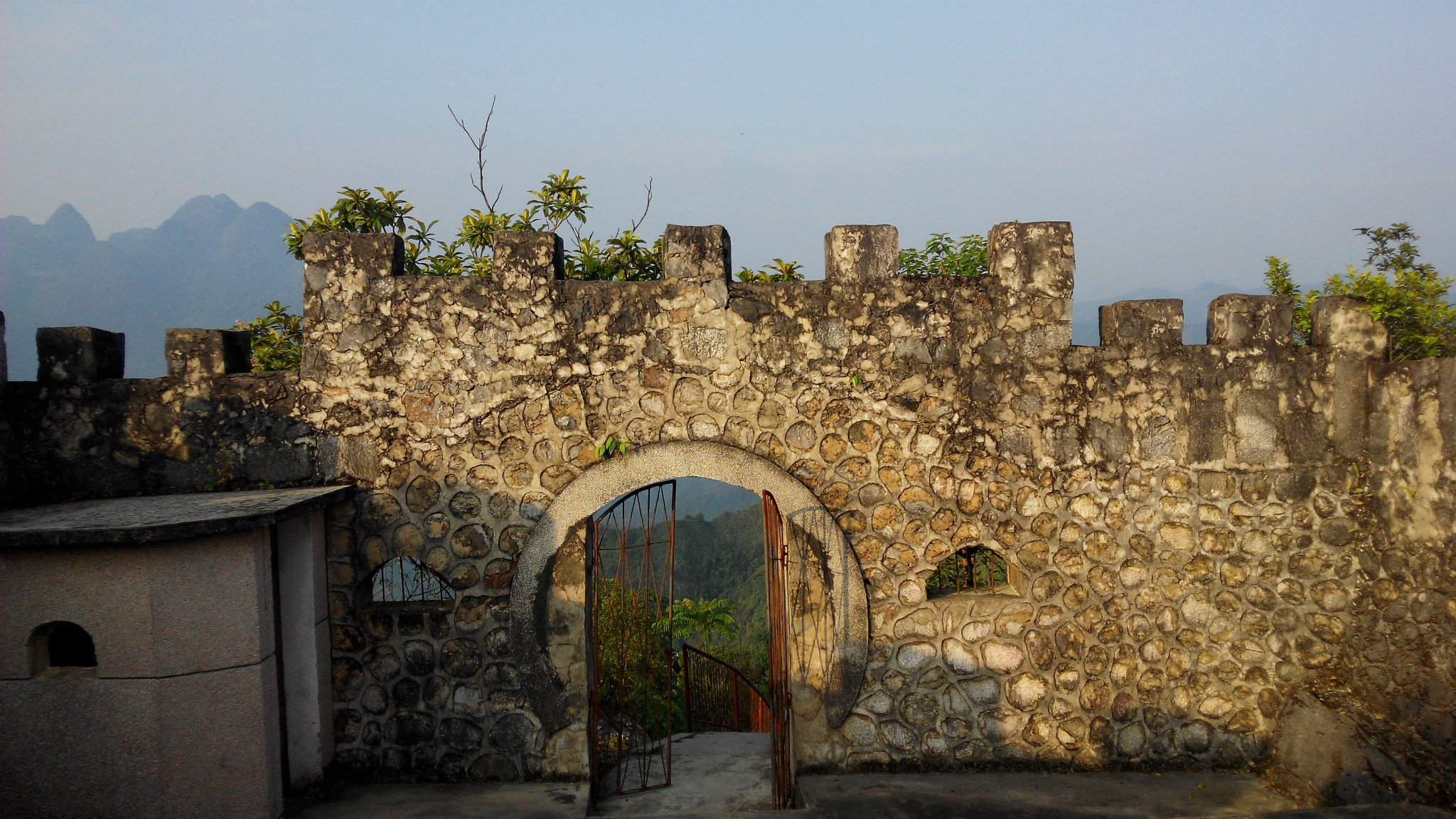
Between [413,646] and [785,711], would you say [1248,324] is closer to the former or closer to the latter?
[785,711]

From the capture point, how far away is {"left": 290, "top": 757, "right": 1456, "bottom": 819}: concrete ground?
4.51 meters

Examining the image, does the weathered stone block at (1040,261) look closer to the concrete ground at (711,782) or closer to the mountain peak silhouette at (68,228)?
the concrete ground at (711,782)

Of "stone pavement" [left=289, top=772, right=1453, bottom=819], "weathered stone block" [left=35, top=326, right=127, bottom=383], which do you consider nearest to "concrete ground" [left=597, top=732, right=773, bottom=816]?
"stone pavement" [left=289, top=772, right=1453, bottom=819]

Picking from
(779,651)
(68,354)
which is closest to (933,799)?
(779,651)

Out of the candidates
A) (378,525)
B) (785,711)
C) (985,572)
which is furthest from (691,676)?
(378,525)

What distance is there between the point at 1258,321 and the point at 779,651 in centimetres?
366

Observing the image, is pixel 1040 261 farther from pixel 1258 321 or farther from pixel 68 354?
pixel 68 354

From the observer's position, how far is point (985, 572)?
8797 mm

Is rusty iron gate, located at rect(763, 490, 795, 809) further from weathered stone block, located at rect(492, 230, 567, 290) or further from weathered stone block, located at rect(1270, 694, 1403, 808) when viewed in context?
weathered stone block, located at rect(1270, 694, 1403, 808)

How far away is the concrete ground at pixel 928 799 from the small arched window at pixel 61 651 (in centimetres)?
141

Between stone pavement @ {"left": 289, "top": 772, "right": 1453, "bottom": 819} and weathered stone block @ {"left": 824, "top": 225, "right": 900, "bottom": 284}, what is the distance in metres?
3.10

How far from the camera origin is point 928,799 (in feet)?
15.3

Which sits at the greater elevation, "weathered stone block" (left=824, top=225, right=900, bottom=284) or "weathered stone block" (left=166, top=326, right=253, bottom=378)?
"weathered stone block" (left=824, top=225, right=900, bottom=284)

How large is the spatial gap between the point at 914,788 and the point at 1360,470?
342 cm
